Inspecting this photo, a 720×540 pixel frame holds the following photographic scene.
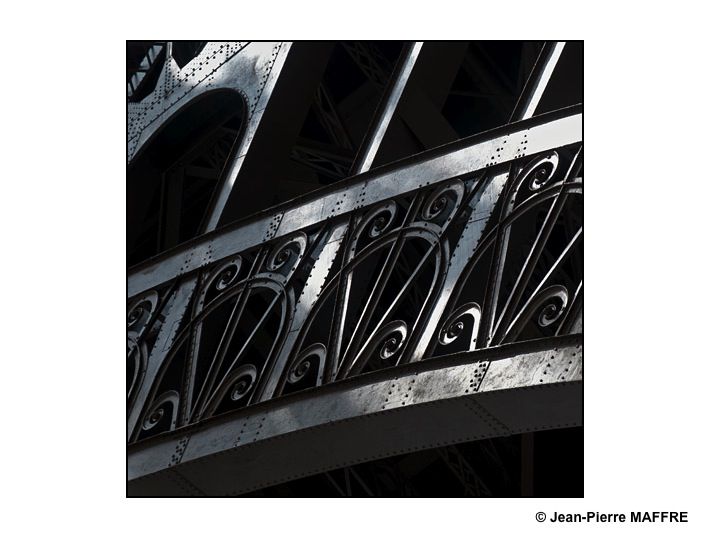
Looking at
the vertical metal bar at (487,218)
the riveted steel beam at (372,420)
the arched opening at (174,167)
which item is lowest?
the riveted steel beam at (372,420)

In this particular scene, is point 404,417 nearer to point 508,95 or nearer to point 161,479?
point 161,479

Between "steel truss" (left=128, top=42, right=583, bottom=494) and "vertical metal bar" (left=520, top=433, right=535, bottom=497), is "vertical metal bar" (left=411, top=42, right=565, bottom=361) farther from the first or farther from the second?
"vertical metal bar" (left=520, top=433, right=535, bottom=497)

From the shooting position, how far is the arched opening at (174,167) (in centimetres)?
1609

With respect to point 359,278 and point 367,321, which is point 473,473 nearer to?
point 359,278

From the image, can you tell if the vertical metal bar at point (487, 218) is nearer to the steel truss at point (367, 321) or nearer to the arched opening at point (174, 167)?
the steel truss at point (367, 321)

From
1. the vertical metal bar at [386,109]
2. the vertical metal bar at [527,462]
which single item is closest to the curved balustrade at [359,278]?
the vertical metal bar at [386,109]

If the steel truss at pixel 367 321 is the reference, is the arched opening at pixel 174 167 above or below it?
above

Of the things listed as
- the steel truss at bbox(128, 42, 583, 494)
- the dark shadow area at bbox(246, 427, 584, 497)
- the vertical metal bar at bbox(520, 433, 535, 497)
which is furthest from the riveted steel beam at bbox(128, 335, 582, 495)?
the vertical metal bar at bbox(520, 433, 535, 497)

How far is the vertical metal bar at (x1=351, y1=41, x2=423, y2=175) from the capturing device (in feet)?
40.6

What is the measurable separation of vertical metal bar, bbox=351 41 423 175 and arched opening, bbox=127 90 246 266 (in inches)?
122

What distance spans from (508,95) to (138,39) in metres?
7.10

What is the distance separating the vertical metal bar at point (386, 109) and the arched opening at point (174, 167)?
3.11 metres
